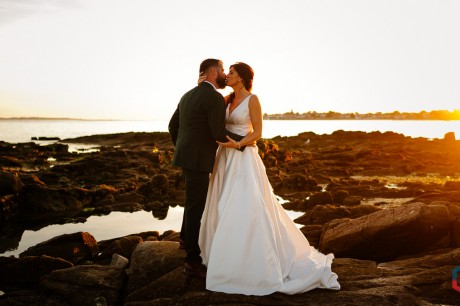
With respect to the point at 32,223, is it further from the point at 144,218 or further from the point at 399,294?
the point at 399,294

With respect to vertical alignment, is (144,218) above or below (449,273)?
below

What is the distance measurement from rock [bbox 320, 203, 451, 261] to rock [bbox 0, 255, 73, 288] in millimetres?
5622

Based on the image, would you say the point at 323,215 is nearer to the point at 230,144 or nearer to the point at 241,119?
the point at 241,119

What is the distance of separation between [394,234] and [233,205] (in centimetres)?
408

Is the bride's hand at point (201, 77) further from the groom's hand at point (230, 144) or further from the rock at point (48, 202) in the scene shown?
the rock at point (48, 202)

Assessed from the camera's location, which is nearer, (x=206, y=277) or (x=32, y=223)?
(x=206, y=277)

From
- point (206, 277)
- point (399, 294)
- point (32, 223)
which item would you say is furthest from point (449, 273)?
point (32, 223)

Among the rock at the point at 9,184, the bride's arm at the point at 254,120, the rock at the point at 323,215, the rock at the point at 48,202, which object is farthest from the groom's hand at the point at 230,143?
the rock at the point at 9,184

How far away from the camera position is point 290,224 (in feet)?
21.6

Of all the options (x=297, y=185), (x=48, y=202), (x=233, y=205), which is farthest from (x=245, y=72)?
(x=297, y=185)

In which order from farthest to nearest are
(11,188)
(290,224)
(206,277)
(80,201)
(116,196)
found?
(116,196) < (80,201) < (11,188) < (290,224) < (206,277)

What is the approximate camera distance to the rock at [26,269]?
8.03 m

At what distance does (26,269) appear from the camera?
8125mm

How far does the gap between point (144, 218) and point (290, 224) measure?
9982 mm
